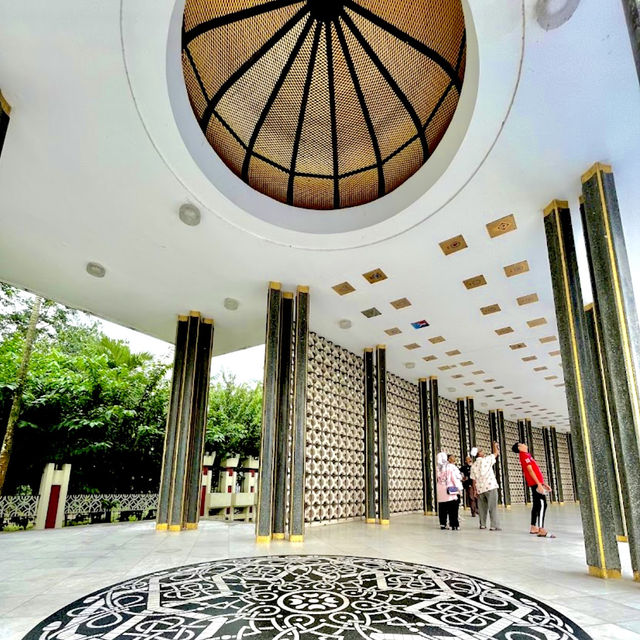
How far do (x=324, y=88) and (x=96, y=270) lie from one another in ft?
15.5

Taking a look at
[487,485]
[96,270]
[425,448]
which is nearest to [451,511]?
[487,485]

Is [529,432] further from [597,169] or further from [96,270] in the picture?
[96,270]

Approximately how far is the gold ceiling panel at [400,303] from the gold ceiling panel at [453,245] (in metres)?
1.85

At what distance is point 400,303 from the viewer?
845 centimetres

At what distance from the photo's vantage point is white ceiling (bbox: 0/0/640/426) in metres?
3.84

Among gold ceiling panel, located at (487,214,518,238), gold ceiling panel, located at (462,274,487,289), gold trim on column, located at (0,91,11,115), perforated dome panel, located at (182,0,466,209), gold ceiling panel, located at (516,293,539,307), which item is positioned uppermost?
perforated dome panel, located at (182,0,466,209)

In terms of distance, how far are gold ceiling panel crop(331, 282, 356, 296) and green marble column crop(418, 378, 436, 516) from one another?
273 inches

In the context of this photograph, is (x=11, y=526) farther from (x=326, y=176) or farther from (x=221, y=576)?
(x=326, y=176)

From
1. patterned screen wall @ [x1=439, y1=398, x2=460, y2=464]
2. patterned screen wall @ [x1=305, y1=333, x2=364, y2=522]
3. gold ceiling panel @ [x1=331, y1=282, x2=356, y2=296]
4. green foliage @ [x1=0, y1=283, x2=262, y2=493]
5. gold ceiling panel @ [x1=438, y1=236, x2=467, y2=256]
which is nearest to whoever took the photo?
gold ceiling panel @ [x1=438, y1=236, x2=467, y2=256]

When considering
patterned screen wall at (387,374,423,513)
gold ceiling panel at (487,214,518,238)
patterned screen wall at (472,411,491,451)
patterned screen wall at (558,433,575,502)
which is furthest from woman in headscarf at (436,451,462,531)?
patterned screen wall at (558,433,575,502)

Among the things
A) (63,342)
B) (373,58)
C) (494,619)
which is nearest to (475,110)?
(373,58)

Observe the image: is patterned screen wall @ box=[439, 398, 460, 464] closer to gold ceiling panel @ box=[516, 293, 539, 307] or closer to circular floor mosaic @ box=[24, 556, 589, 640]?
gold ceiling panel @ box=[516, 293, 539, 307]

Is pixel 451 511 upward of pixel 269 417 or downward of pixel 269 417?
downward

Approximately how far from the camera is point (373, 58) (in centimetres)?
536
